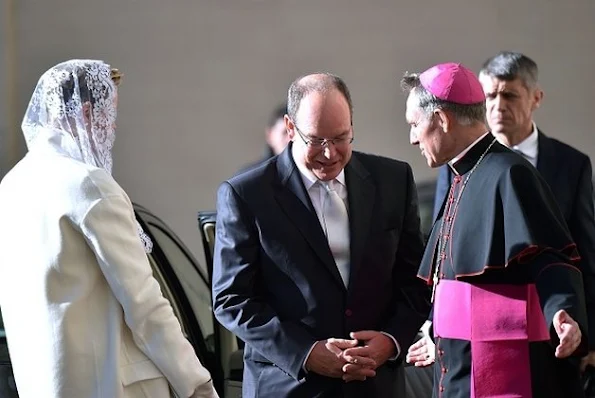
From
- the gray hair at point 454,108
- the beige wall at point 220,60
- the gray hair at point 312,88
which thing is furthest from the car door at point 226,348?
the beige wall at point 220,60

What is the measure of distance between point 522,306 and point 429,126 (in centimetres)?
65

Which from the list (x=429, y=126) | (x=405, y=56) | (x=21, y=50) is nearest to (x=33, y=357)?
(x=429, y=126)

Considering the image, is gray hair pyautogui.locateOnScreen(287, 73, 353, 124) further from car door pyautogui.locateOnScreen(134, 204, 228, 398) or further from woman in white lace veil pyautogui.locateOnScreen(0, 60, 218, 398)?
car door pyautogui.locateOnScreen(134, 204, 228, 398)

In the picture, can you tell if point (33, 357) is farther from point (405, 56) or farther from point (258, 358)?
point (405, 56)

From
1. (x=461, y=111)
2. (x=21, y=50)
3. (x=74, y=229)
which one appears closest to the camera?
(x=74, y=229)

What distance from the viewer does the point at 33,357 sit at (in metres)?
4.03

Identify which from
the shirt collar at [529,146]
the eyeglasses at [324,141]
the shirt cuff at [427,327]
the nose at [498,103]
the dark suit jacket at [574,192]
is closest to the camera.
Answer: the eyeglasses at [324,141]

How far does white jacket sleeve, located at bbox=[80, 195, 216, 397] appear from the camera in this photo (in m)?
3.96

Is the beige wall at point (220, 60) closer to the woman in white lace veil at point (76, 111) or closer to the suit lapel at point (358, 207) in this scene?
the suit lapel at point (358, 207)

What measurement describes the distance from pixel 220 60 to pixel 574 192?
4.78 m

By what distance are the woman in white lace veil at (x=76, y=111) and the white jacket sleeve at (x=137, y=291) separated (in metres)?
0.22

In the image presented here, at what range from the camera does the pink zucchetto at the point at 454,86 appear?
14.0 feet

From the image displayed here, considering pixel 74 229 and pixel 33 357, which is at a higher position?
pixel 74 229

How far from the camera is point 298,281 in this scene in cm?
449
